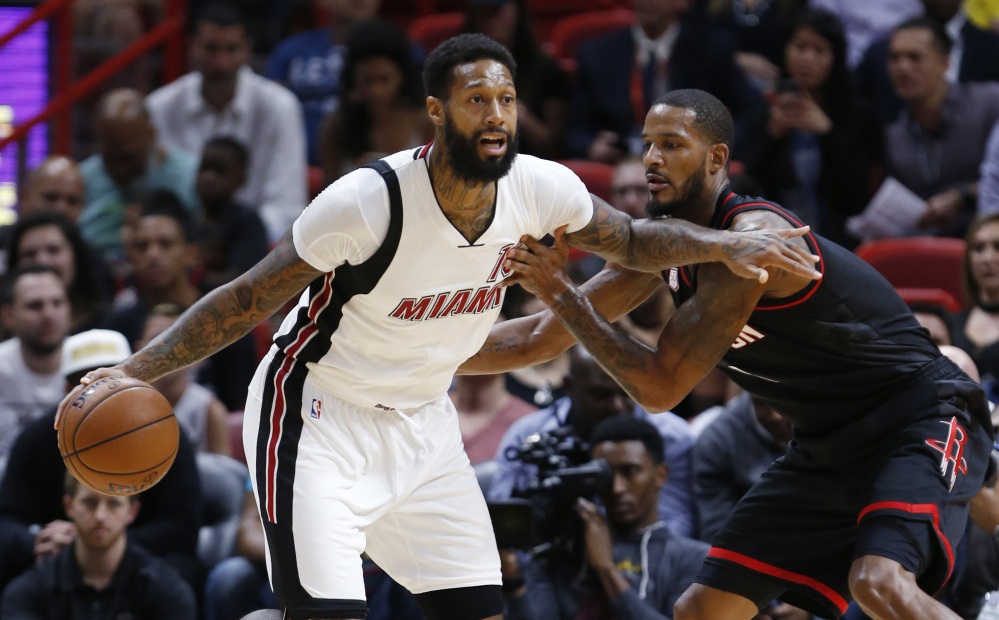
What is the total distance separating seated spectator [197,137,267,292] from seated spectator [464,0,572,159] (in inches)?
76.0

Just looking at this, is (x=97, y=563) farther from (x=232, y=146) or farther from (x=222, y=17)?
(x=222, y=17)

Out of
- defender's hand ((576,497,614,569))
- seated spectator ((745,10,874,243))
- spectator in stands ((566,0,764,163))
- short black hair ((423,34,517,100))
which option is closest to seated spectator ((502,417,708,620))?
defender's hand ((576,497,614,569))

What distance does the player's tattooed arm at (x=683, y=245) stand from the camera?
3.90m

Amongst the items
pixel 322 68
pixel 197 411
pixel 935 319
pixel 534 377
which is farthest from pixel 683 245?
pixel 322 68

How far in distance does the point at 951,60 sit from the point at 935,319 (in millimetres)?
3120

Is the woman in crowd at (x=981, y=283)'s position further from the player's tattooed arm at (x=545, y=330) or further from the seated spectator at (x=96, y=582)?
the seated spectator at (x=96, y=582)

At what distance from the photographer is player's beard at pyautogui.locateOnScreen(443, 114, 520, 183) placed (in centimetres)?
382

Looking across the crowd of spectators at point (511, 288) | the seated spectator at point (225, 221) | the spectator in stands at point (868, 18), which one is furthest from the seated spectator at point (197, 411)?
the spectator in stands at point (868, 18)

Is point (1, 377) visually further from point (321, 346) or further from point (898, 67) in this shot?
point (898, 67)

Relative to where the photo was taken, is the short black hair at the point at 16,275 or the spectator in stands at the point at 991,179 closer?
the short black hair at the point at 16,275

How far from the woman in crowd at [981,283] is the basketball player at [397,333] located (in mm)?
3186

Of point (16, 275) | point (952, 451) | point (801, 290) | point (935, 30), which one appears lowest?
point (16, 275)

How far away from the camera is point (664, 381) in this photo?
13.7 feet

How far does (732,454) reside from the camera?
19.6 feet
